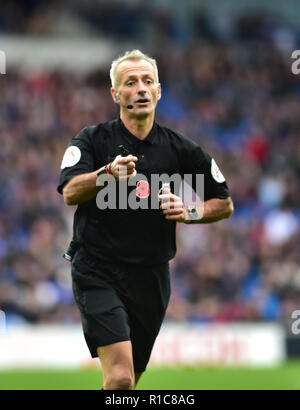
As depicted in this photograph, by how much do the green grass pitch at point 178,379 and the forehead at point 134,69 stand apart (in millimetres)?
5989

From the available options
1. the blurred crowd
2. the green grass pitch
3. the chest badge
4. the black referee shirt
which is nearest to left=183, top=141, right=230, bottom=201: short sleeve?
the black referee shirt

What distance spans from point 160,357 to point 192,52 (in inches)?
380

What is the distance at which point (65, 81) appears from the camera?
22.0 meters

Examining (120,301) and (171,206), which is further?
(120,301)

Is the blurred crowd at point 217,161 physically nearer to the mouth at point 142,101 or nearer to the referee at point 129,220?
the referee at point 129,220

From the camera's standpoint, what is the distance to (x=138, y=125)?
23.0 ft

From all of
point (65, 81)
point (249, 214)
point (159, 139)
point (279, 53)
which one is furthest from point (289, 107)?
point (159, 139)

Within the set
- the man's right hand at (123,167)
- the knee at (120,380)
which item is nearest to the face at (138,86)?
the man's right hand at (123,167)

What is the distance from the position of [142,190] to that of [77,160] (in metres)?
0.51

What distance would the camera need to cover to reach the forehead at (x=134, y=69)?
273 inches

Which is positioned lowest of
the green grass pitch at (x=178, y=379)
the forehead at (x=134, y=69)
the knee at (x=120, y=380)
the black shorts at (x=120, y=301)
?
the green grass pitch at (x=178, y=379)
